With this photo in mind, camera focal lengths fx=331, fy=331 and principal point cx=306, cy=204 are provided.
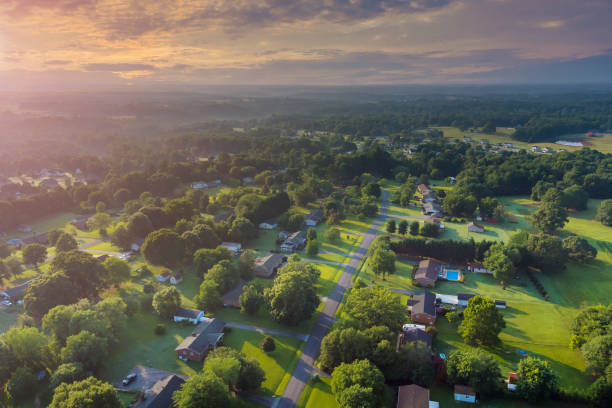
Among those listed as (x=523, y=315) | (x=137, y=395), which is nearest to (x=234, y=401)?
(x=137, y=395)

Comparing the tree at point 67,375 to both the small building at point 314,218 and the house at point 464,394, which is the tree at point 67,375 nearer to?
the house at point 464,394

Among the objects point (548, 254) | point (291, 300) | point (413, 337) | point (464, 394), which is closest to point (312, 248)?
point (291, 300)

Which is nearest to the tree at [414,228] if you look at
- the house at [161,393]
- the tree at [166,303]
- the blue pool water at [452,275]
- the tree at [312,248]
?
the blue pool water at [452,275]

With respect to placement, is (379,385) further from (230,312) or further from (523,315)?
(523,315)

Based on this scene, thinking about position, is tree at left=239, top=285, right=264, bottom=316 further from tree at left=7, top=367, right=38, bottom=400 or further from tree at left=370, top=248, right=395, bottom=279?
tree at left=7, top=367, right=38, bottom=400

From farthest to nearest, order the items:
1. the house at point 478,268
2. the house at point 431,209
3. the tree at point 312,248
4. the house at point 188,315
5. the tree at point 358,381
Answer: the house at point 431,209
the tree at point 312,248
the house at point 478,268
the house at point 188,315
the tree at point 358,381
